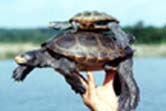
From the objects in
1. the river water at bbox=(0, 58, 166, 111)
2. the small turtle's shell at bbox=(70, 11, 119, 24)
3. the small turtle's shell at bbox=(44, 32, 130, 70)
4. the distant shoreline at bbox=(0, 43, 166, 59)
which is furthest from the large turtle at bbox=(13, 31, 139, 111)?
the distant shoreline at bbox=(0, 43, 166, 59)

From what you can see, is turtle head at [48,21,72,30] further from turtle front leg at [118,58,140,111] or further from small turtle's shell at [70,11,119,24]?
turtle front leg at [118,58,140,111]

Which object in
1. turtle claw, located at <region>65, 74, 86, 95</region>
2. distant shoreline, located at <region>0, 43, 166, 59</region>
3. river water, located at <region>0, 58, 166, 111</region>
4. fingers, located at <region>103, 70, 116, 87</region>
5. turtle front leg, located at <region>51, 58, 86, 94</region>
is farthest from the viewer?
distant shoreline, located at <region>0, 43, 166, 59</region>

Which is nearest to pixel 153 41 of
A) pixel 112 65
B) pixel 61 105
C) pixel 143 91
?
pixel 143 91

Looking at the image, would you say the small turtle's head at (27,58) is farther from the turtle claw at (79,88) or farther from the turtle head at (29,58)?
the turtle claw at (79,88)

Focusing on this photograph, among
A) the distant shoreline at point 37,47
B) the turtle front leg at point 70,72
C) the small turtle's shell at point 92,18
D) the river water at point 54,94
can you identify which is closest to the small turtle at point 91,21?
the small turtle's shell at point 92,18

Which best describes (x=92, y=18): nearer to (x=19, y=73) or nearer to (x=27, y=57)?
(x=27, y=57)

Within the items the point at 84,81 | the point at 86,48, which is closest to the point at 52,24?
the point at 86,48
